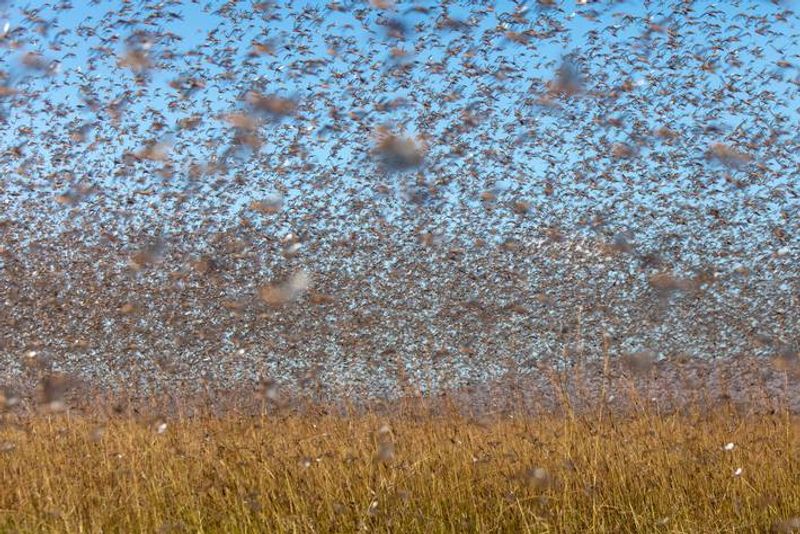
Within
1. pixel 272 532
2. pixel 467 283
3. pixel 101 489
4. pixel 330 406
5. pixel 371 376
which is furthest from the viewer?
pixel 467 283

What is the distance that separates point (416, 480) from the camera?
5.28 meters

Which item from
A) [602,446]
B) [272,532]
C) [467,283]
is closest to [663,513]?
[602,446]

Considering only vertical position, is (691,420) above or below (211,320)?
above

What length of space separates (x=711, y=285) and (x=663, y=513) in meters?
4.15

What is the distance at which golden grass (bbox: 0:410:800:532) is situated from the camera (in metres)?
4.64

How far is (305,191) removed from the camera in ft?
31.0

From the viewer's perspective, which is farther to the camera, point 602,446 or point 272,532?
point 602,446

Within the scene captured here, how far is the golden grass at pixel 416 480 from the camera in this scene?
4637 mm

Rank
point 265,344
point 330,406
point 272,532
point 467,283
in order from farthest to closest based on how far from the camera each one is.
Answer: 1. point 467,283
2. point 265,344
3. point 330,406
4. point 272,532

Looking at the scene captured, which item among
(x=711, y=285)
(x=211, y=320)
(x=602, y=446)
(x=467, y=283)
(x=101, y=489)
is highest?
(x=602, y=446)

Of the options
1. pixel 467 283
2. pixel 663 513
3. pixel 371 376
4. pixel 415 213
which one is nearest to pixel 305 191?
pixel 415 213

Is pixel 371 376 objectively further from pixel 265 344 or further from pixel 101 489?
pixel 101 489

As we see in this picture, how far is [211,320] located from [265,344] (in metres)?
1.51

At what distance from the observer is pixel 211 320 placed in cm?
949
